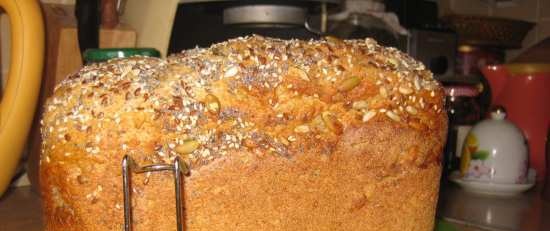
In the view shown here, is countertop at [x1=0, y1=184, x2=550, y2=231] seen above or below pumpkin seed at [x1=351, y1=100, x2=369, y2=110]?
below

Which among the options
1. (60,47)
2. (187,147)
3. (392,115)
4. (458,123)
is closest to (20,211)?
(60,47)

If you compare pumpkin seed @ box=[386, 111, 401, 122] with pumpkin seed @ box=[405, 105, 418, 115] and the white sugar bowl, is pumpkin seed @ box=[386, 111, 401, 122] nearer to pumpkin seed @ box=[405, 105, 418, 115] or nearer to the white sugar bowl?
pumpkin seed @ box=[405, 105, 418, 115]

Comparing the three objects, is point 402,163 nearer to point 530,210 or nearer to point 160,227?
point 160,227

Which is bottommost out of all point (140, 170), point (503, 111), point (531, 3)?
point (503, 111)

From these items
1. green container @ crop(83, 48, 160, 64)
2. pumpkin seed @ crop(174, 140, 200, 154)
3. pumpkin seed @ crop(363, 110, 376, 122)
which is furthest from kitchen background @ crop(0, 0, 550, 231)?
pumpkin seed @ crop(174, 140, 200, 154)

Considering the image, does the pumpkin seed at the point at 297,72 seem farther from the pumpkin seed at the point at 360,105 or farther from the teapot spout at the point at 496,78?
the teapot spout at the point at 496,78

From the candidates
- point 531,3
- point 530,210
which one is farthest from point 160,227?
point 531,3

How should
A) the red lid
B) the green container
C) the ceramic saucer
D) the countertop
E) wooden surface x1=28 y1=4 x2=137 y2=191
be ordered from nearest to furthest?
1. the green container
2. the countertop
3. wooden surface x1=28 y1=4 x2=137 y2=191
4. the ceramic saucer
5. the red lid

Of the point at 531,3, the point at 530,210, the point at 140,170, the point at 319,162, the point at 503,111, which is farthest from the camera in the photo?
the point at 531,3
